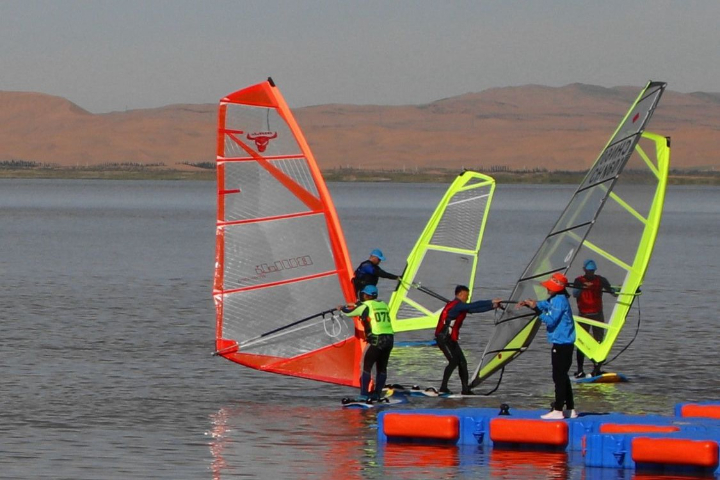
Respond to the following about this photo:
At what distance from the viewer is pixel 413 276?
984 inches

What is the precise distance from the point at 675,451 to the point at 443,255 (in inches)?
453

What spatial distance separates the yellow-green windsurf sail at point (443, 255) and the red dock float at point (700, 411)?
7815mm

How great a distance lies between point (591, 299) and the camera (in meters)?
20.6

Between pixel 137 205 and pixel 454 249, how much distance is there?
103 meters

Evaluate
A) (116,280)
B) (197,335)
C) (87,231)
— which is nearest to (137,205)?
(87,231)

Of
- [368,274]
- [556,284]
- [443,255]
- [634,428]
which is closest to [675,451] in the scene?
[634,428]

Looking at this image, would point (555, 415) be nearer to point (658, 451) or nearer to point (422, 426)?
point (422, 426)

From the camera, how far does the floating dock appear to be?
1424 centimetres

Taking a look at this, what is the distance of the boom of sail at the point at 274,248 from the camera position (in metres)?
18.9

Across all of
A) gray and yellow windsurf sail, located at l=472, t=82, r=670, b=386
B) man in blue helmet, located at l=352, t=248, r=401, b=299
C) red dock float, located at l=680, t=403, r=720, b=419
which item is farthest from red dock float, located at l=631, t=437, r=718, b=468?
man in blue helmet, located at l=352, t=248, r=401, b=299

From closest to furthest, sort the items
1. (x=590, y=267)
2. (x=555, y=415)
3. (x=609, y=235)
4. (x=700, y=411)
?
(x=555, y=415), (x=700, y=411), (x=590, y=267), (x=609, y=235)

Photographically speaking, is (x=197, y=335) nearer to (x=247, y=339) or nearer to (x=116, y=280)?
(x=247, y=339)

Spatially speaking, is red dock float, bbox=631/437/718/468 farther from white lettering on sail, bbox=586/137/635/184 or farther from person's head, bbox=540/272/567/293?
white lettering on sail, bbox=586/137/635/184

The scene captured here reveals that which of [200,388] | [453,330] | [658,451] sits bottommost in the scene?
[200,388]
